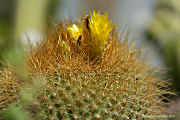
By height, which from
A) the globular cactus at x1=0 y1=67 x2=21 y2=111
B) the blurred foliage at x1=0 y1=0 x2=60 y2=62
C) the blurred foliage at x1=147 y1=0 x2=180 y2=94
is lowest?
the globular cactus at x1=0 y1=67 x2=21 y2=111

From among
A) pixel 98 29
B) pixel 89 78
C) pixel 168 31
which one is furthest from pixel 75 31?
pixel 168 31

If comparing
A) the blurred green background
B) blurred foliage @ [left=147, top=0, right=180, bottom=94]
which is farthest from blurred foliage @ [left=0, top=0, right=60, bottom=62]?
blurred foliage @ [left=147, top=0, right=180, bottom=94]

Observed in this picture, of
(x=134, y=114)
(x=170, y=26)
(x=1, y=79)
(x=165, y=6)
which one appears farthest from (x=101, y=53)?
(x=165, y=6)

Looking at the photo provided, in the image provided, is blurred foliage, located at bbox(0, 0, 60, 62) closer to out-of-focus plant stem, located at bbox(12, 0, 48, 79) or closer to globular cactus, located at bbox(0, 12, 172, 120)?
out-of-focus plant stem, located at bbox(12, 0, 48, 79)

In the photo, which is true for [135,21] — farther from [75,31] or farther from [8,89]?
[8,89]

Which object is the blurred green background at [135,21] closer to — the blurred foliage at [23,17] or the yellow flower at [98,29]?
the blurred foliage at [23,17]

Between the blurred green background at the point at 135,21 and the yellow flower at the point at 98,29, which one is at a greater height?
the blurred green background at the point at 135,21

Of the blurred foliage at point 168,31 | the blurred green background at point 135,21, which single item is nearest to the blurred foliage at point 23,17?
the blurred green background at point 135,21
